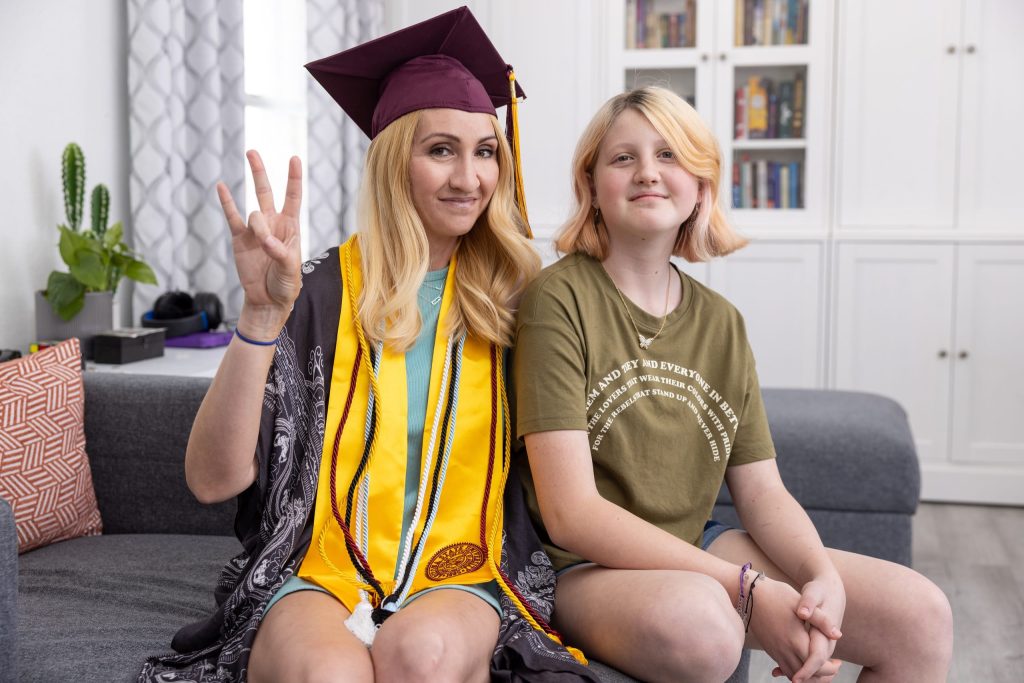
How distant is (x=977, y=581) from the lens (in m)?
2.87

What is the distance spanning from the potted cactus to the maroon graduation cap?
1.14 metres

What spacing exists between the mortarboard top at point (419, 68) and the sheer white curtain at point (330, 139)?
7.41ft

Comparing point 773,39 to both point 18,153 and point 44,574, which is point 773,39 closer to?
point 18,153

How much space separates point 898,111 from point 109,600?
3.19 metres

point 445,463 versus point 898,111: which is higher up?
point 898,111

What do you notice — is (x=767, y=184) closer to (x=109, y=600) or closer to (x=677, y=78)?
(x=677, y=78)

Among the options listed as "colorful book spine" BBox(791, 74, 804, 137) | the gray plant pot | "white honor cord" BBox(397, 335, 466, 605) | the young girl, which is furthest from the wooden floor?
the gray plant pot

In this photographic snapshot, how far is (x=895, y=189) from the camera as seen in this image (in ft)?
12.3

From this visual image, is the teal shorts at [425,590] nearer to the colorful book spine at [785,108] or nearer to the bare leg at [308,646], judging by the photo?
the bare leg at [308,646]

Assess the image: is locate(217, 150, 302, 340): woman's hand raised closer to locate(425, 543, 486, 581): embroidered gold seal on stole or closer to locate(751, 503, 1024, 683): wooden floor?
locate(425, 543, 486, 581): embroidered gold seal on stole

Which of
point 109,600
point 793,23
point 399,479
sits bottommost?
point 109,600

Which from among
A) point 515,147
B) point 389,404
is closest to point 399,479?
point 389,404

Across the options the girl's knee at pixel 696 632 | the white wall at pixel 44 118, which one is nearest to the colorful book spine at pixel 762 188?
the white wall at pixel 44 118

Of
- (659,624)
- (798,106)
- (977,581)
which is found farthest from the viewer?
(798,106)
